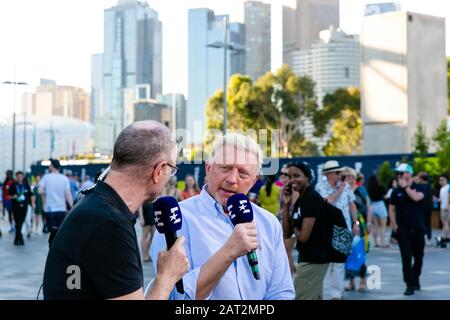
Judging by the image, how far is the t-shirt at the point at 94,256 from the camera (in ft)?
6.64

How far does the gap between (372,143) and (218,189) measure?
A: 28.3m

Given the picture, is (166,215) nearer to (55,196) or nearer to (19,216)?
(55,196)

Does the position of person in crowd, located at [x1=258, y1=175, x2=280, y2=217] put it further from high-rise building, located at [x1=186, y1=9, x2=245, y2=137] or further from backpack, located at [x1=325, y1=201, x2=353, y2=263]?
high-rise building, located at [x1=186, y1=9, x2=245, y2=137]

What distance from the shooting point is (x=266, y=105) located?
4738 centimetres

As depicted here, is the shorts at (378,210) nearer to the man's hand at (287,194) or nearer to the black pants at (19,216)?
the black pants at (19,216)

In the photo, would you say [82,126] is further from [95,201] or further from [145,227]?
[95,201]

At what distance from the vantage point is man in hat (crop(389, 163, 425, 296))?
30.5 feet

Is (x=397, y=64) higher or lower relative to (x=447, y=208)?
higher

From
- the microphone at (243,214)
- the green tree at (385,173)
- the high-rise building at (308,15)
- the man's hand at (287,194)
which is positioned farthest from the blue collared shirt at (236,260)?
the green tree at (385,173)

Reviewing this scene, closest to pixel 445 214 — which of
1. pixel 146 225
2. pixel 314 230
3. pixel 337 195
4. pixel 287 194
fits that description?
pixel 146 225

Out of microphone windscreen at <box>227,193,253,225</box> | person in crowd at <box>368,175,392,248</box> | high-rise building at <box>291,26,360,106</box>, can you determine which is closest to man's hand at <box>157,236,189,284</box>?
microphone windscreen at <box>227,193,253,225</box>

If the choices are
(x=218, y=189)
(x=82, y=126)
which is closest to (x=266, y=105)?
(x=218, y=189)

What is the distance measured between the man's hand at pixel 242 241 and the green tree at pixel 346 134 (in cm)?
4775

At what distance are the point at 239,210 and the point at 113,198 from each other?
2.59 ft
